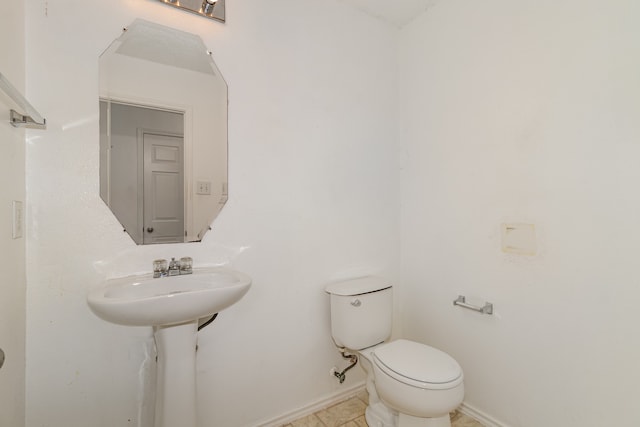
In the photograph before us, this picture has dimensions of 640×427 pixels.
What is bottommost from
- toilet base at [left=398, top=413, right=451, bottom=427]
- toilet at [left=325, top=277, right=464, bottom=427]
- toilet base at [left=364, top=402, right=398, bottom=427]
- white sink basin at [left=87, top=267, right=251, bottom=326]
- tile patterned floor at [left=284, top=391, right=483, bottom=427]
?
tile patterned floor at [left=284, top=391, right=483, bottom=427]

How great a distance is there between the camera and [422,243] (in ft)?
6.24

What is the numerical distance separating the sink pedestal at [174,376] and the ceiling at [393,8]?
1.97 metres

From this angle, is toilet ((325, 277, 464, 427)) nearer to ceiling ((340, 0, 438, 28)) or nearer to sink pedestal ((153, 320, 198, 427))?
sink pedestal ((153, 320, 198, 427))

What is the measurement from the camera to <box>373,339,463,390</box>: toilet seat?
1197mm

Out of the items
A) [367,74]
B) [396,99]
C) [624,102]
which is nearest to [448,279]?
[624,102]

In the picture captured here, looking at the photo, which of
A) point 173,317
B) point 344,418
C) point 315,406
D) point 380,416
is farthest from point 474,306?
point 173,317

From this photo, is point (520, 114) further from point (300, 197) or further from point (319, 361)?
point (319, 361)

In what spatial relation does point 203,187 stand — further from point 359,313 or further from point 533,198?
point 533,198

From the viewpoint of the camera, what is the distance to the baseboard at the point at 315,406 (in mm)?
1548

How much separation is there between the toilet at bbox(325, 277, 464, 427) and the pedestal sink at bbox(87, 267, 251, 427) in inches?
25.6

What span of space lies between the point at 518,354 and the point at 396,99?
1621mm

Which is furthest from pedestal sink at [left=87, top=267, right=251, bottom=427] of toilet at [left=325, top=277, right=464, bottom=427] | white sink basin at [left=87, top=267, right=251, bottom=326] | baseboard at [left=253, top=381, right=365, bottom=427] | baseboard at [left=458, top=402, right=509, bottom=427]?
baseboard at [left=458, top=402, right=509, bottom=427]

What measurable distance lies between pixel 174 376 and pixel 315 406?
2.91 ft

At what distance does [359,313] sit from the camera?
62.4 inches
